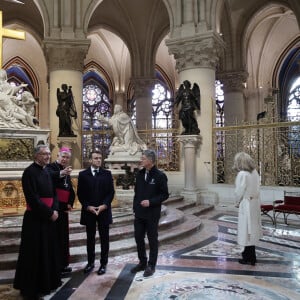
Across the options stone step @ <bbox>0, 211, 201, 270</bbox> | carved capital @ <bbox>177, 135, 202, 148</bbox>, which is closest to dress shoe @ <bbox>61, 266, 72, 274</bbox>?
stone step @ <bbox>0, 211, 201, 270</bbox>

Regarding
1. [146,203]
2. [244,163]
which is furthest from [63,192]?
[244,163]

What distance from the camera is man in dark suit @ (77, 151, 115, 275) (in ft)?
15.7

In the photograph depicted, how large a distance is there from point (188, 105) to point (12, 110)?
5251 millimetres

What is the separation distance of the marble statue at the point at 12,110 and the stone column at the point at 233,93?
32.9 feet

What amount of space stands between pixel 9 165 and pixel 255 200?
220 inches

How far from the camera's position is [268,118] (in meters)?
12.1

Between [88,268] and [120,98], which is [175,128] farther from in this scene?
[88,268]

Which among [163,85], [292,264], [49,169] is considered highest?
[163,85]

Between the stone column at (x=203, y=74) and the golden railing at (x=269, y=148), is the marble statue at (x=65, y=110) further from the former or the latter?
the golden railing at (x=269, y=148)

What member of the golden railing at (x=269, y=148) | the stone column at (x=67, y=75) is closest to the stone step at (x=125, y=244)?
the golden railing at (x=269, y=148)

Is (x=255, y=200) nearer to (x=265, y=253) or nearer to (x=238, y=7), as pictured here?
(x=265, y=253)

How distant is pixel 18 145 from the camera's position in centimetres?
890

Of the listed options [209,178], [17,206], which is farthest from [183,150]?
[17,206]

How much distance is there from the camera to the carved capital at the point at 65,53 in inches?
538
